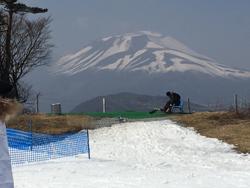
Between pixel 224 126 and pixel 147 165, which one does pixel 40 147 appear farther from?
pixel 224 126

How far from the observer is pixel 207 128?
25.9 meters

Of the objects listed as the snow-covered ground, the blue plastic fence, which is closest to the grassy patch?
the snow-covered ground

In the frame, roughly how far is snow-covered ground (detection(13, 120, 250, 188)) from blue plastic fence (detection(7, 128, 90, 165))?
2.15ft

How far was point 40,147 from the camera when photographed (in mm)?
20422

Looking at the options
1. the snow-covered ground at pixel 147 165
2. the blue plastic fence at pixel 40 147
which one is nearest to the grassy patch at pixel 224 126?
the snow-covered ground at pixel 147 165

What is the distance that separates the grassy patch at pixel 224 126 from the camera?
857 inches

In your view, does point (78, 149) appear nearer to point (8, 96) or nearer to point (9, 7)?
point (8, 96)

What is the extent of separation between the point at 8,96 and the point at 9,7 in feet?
117

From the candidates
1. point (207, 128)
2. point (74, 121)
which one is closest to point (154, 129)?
point (207, 128)

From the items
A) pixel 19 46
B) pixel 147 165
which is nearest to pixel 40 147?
pixel 147 165

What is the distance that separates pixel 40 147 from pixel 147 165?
5866 mm

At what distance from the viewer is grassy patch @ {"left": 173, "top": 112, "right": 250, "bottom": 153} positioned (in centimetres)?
2177

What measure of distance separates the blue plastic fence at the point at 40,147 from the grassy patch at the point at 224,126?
5.13 metres

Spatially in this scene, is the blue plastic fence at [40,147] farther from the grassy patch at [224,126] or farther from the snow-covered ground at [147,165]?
the grassy patch at [224,126]
